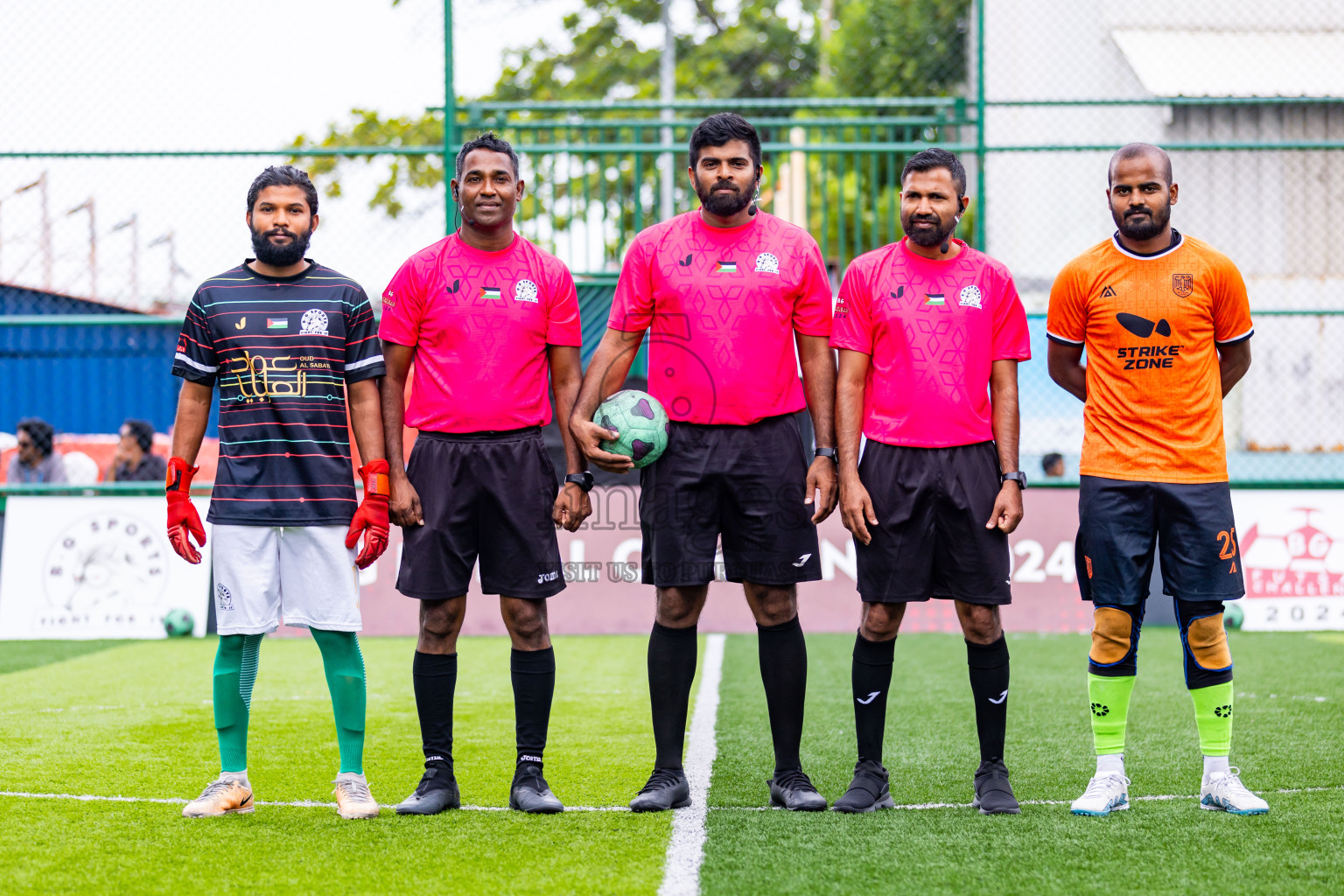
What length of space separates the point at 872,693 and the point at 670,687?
2.35ft

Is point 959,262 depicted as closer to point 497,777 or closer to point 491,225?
point 491,225

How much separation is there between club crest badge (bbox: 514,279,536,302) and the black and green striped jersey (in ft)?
2.06

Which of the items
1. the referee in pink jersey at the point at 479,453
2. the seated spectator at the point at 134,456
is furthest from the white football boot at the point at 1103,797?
the seated spectator at the point at 134,456

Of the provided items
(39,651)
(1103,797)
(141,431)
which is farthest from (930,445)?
(141,431)

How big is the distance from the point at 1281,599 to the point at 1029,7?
13.5 m

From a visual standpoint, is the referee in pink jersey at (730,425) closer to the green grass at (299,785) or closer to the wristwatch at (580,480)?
the wristwatch at (580,480)

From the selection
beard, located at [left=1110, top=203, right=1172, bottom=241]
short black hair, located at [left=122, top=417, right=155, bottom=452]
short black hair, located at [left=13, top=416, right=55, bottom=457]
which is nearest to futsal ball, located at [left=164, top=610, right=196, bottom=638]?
short black hair, located at [left=122, top=417, right=155, bottom=452]

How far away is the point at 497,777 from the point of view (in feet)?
16.6

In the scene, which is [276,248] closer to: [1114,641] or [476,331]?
[476,331]

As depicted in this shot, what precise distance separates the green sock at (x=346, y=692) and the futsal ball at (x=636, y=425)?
3.85ft

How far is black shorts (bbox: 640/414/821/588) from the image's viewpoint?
4438 millimetres

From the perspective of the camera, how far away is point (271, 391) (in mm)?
4418

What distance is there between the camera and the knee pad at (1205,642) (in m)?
4.49

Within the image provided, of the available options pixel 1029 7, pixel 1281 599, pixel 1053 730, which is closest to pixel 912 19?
pixel 1029 7
